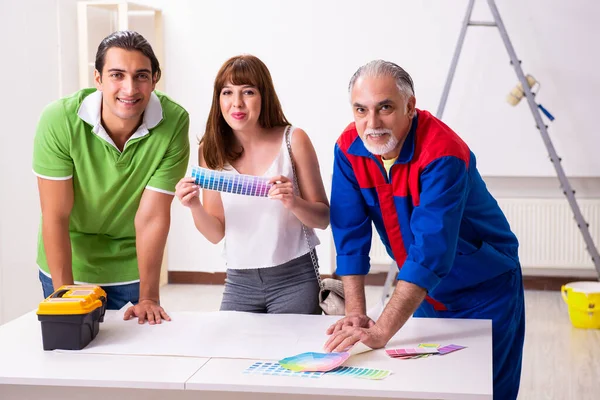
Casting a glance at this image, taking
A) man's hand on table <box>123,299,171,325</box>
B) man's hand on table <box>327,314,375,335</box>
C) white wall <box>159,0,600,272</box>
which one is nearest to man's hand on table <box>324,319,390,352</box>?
man's hand on table <box>327,314,375,335</box>

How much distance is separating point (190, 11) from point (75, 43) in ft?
3.20

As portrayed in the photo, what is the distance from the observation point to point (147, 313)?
8.44 feet

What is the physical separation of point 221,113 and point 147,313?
698 mm

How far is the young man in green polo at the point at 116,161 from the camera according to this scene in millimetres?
2586

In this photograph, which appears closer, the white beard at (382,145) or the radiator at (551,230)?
the white beard at (382,145)

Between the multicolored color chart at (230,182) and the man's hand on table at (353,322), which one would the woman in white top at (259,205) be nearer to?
the multicolored color chart at (230,182)

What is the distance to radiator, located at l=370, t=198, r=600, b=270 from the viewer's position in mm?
5754

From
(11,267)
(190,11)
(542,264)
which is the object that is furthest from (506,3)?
(11,267)

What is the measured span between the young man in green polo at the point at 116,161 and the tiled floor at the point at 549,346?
2097mm

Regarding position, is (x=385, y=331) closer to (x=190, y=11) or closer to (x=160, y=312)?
(x=160, y=312)

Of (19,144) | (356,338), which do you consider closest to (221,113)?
(356,338)

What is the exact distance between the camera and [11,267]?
4.58m

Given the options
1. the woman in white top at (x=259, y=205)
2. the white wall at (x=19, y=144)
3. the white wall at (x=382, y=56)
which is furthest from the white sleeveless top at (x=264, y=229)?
the white wall at (x=382, y=56)

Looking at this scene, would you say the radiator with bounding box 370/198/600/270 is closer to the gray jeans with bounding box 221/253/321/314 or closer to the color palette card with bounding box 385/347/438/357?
the gray jeans with bounding box 221/253/321/314
